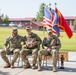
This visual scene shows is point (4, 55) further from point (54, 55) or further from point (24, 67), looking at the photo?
point (54, 55)

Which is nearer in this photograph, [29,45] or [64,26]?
[29,45]

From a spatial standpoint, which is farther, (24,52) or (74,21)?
(74,21)

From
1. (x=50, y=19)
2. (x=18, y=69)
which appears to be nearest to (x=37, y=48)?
(x=18, y=69)

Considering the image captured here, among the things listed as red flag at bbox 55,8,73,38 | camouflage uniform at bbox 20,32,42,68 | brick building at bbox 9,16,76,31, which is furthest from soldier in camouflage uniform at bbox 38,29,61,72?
brick building at bbox 9,16,76,31

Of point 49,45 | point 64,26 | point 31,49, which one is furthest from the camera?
point 64,26

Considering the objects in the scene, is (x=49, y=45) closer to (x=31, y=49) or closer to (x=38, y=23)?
(x=31, y=49)

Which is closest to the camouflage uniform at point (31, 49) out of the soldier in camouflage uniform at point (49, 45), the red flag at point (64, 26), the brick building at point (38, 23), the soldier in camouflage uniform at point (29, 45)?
the soldier in camouflage uniform at point (29, 45)

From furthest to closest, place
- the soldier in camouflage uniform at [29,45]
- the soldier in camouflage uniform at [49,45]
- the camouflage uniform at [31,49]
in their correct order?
the soldier in camouflage uniform at [29,45] → the camouflage uniform at [31,49] → the soldier in camouflage uniform at [49,45]

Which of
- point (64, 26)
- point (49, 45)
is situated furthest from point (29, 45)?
point (64, 26)

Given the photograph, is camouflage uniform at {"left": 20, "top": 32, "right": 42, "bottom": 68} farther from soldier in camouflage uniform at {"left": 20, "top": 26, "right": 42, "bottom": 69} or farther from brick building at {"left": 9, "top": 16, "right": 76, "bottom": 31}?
brick building at {"left": 9, "top": 16, "right": 76, "bottom": 31}

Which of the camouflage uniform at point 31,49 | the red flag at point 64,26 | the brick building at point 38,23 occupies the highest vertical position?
the brick building at point 38,23

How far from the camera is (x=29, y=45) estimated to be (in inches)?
384

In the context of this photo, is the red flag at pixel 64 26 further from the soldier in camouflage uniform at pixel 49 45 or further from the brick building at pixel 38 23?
the brick building at pixel 38 23

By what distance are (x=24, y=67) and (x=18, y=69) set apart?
0.24 metres
